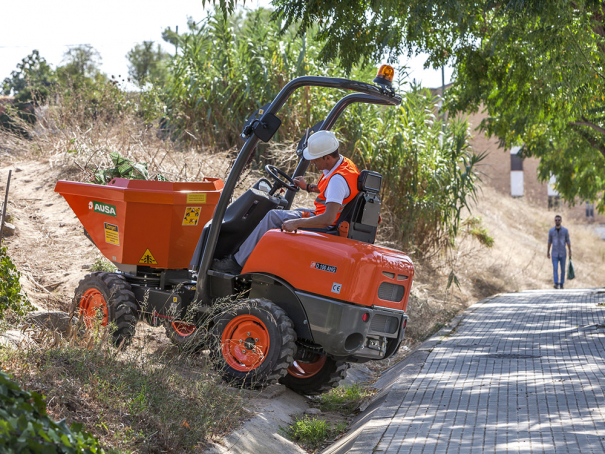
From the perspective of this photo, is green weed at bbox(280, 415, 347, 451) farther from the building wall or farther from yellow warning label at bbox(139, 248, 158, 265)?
the building wall

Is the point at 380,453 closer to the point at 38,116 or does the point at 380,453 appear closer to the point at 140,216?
the point at 140,216

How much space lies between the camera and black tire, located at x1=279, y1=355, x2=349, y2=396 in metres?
6.29

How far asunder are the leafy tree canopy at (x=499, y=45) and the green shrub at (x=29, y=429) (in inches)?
158

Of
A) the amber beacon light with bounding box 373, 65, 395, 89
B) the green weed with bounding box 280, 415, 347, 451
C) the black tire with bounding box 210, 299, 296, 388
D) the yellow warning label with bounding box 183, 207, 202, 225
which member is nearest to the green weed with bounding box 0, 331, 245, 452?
the black tire with bounding box 210, 299, 296, 388

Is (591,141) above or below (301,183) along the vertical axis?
above

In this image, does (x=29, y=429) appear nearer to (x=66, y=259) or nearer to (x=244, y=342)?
(x=244, y=342)

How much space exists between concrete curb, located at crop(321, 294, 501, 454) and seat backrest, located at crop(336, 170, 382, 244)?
1.39m

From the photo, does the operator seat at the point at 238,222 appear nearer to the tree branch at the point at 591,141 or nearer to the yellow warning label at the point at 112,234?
the yellow warning label at the point at 112,234

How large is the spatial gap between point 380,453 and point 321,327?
4.55ft

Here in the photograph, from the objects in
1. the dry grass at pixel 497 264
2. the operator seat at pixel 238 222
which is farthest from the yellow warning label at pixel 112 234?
the dry grass at pixel 497 264

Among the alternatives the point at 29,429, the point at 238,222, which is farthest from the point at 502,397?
the point at 29,429

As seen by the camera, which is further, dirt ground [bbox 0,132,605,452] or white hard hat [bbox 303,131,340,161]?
dirt ground [bbox 0,132,605,452]

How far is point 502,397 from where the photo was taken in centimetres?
544

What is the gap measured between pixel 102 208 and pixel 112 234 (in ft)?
0.94
